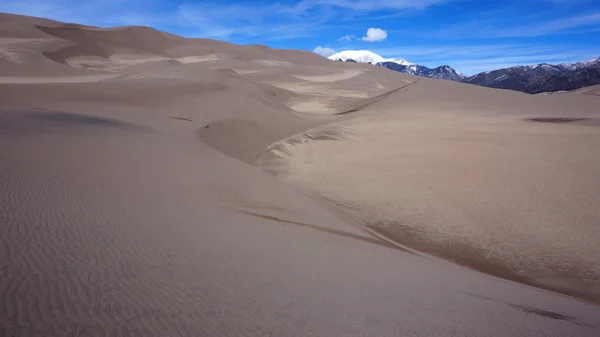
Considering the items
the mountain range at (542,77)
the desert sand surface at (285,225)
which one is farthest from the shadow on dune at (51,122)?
the mountain range at (542,77)

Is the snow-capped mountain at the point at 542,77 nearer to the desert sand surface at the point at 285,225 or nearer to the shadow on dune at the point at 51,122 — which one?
the desert sand surface at the point at 285,225

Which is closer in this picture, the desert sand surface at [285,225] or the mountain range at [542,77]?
the desert sand surface at [285,225]

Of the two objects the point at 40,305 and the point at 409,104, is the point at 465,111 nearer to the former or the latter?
the point at 409,104

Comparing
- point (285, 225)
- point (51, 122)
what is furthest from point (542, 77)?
point (51, 122)

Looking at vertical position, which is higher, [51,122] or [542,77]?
[542,77]

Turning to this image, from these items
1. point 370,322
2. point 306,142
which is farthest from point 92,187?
point 306,142

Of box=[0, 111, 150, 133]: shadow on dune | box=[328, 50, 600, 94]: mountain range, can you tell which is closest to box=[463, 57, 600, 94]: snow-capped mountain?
box=[328, 50, 600, 94]: mountain range

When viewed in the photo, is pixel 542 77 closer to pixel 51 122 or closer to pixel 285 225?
pixel 285 225
